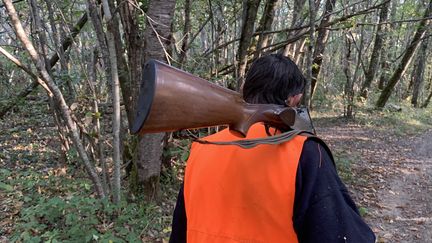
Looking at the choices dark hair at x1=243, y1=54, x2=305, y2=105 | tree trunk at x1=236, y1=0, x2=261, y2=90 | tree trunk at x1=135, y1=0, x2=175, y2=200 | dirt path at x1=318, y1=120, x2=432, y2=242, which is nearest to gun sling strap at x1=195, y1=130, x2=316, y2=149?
dark hair at x1=243, y1=54, x2=305, y2=105

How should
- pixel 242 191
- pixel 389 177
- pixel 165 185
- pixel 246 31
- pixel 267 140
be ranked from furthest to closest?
pixel 389 177, pixel 246 31, pixel 165 185, pixel 242 191, pixel 267 140

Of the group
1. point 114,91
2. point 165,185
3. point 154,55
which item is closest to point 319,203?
point 114,91

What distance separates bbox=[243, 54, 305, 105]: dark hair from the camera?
145 centimetres

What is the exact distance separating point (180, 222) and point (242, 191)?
505 mm

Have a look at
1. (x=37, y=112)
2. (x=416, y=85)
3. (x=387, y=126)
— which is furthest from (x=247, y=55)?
(x=416, y=85)

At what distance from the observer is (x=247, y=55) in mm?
6609

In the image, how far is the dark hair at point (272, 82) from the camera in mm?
1449

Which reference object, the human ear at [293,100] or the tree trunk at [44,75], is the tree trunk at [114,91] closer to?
the tree trunk at [44,75]

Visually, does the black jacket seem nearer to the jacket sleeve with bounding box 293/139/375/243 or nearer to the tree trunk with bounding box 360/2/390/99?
the jacket sleeve with bounding box 293/139/375/243

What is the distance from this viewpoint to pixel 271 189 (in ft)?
4.34

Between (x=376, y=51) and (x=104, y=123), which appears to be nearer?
(x=104, y=123)

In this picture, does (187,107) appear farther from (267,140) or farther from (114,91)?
(114,91)

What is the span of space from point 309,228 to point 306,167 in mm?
205

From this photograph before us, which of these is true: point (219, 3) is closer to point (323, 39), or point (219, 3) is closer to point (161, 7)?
point (161, 7)
